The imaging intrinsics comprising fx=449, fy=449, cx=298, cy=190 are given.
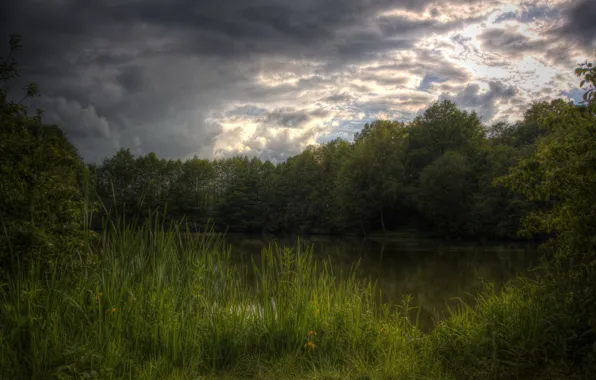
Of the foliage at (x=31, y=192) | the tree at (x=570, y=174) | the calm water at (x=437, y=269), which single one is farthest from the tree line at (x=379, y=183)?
the tree at (x=570, y=174)

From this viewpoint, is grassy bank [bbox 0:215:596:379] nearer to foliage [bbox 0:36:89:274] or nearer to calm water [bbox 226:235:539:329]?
foliage [bbox 0:36:89:274]

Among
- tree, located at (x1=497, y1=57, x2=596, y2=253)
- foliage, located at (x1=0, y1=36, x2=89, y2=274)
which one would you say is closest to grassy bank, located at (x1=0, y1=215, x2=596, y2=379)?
foliage, located at (x1=0, y1=36, x2=89, y2=274)

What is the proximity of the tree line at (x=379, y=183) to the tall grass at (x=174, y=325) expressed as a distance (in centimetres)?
2089

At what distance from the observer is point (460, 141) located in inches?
2029

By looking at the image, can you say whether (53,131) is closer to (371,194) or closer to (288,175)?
(371,194)

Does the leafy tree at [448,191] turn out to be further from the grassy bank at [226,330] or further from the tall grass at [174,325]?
the tall grass at [174,325]

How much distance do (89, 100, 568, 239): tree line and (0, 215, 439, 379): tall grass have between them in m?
20.9

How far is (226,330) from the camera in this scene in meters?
5.18

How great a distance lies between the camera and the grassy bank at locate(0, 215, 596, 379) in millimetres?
4066

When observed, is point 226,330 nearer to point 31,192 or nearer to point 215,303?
point 215,303

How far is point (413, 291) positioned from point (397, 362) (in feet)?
41.6

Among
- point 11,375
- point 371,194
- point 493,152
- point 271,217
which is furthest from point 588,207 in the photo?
point 271,217

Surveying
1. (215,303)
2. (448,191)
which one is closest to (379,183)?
(448,191)

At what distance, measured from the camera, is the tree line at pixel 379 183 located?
40.8 m
